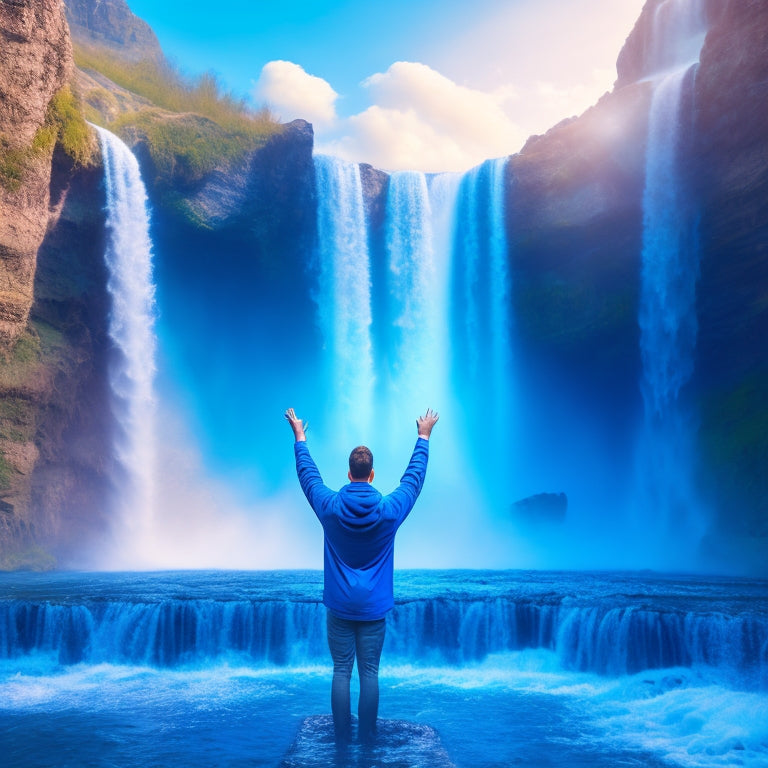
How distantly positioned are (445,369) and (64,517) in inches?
590

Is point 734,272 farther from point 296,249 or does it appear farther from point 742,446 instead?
point 296,249

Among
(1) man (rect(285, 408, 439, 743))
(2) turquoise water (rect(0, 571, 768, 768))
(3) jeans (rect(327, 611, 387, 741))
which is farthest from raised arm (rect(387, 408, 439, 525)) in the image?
(2) turquoise water (rect(0, 571, 768, 768))

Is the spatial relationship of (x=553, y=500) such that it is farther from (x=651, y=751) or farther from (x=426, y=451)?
(x=426, y=451)

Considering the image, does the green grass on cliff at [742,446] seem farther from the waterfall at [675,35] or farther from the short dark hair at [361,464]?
the short dark hair at [361,464]

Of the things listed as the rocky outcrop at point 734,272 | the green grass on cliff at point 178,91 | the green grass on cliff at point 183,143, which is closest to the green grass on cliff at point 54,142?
the green grass on cliff at point 183,143

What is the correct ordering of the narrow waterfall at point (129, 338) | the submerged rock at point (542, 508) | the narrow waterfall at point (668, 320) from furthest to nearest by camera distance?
the submerged rock at point (542, 508), the narrow waterfall at point (668, 320), the narrow waterfall at point (129, 338)

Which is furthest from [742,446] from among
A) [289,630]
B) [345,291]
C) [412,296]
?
[289,630]

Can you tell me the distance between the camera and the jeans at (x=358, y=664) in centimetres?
380

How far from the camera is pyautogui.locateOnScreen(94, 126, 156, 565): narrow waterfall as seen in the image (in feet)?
72.1

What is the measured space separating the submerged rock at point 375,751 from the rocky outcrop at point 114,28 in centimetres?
4630

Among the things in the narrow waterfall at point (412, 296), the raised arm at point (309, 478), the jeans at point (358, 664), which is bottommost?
the jeans at point (358, 664)

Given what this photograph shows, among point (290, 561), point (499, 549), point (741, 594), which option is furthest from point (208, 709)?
point (499, 549)

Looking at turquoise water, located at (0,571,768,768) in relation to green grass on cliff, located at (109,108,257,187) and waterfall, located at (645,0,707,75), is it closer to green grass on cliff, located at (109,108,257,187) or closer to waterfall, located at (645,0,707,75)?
green grass on cliff, located at (109,108,257,187)

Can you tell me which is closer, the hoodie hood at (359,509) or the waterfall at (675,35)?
the hoodie hood at (359,509)
